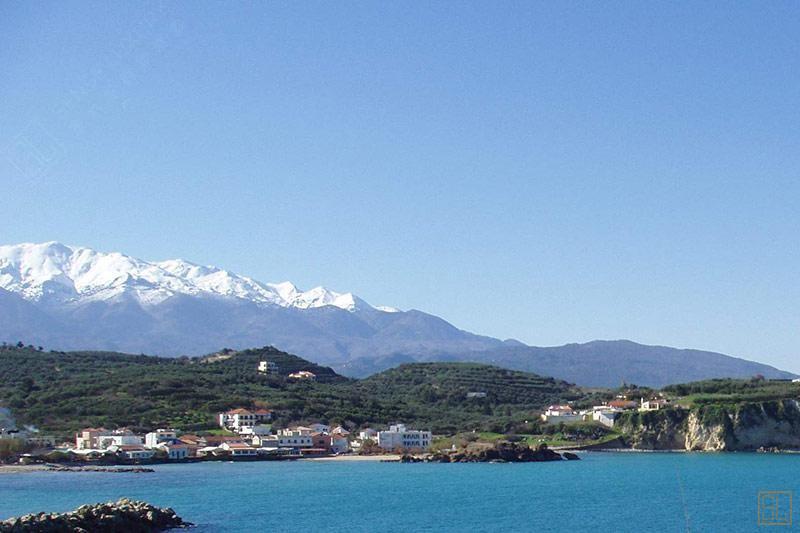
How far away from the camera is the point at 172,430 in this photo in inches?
3462

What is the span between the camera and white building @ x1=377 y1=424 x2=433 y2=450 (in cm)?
8933

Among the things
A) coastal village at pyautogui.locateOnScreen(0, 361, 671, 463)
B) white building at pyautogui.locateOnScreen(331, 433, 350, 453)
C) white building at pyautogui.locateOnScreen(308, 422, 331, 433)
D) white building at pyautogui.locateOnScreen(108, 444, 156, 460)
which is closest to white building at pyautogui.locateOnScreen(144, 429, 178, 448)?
coastal village at pyautogui.locateOnScreen(0, 361, 671, 463)

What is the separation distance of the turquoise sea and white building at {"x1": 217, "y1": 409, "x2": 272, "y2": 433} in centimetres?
1665

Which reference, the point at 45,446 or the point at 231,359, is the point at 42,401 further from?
the point at 231,359

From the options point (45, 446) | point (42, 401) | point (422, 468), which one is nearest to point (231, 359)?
point (42, 401)

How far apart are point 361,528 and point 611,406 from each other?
6587 cm

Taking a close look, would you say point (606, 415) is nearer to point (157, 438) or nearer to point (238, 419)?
point (238, 419)

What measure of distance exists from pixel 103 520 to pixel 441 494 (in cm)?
1951

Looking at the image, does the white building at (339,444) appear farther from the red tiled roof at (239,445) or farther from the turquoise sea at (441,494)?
the turquoise sea at (441,494)

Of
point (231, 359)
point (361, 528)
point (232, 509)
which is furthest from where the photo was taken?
point (231, 359)

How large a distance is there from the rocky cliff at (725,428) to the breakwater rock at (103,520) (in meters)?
56.5

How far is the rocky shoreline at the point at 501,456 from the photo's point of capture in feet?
262

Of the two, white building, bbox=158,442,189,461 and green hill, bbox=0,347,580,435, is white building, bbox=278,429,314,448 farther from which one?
white building, bbox=158,442,189,461

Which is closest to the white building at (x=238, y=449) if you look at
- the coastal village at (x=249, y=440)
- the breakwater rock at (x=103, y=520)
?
the coastal village at (x=249, y=440)
